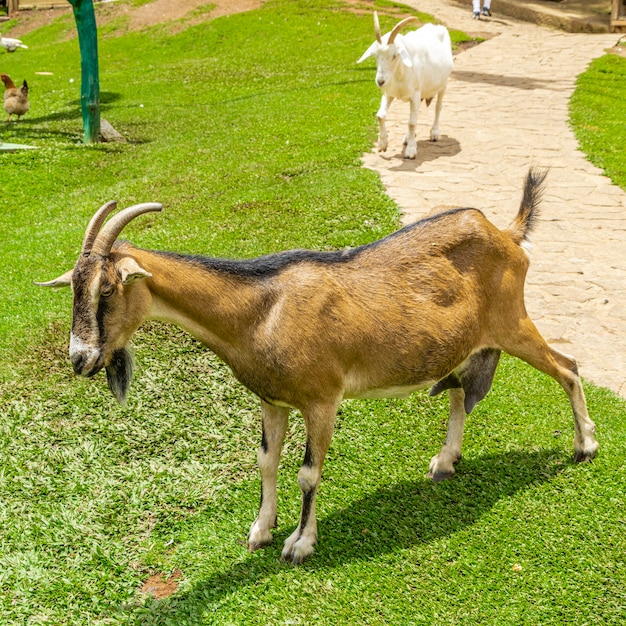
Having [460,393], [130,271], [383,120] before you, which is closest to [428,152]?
[383,120]

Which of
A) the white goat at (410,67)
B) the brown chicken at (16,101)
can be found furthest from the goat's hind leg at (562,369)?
the brown chicken at (16,101)

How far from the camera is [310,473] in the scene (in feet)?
13.9

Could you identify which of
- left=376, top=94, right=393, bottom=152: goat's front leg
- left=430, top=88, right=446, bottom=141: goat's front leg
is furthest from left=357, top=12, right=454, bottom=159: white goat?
left=430, top=88, right=446, bottom=141: goat's front leg

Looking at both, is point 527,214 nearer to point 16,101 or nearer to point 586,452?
point 586,452

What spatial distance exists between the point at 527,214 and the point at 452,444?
1623 mm

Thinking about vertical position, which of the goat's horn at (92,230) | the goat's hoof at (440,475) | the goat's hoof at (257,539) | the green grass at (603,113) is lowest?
the goat's hoof at (257,539)

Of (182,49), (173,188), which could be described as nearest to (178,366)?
(173,188)

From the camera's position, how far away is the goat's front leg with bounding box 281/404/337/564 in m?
4.20

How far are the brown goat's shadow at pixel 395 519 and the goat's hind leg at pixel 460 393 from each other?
0.34 ft

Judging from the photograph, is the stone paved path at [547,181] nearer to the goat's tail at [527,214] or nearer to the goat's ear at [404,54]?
the goat's ear at [404,54]

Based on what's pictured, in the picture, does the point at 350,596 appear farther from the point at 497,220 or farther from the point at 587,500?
the point at 497,220

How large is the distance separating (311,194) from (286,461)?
199 inches

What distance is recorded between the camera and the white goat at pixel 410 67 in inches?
424

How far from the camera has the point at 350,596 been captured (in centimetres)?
430
